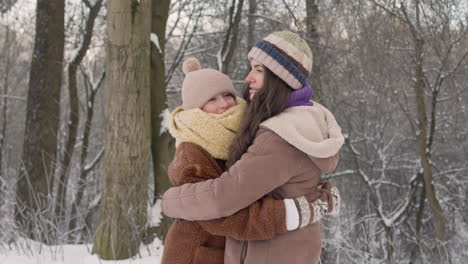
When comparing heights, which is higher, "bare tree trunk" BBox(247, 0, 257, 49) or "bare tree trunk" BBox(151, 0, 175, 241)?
"bare tree trunk" BBox(247, 0, 257, 49)

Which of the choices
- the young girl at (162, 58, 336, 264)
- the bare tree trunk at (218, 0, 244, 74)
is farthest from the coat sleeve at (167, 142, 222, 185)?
→ the bare tree trunk at (218, 0, 244, 74)

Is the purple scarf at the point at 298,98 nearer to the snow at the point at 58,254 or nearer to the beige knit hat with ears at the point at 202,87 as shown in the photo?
the beige knit hat with ears at the point at 202,87

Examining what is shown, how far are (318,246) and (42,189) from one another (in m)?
6.01

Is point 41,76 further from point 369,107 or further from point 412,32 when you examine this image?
point 369,107

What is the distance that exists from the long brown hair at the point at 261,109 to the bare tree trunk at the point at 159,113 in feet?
10.3

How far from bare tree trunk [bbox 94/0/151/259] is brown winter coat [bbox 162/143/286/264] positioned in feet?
7.25

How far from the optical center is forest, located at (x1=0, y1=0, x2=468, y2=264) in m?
4.17

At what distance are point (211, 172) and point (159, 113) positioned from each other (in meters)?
3.17

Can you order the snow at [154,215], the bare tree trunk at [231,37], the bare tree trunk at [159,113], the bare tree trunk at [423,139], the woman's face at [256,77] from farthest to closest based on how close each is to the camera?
the bare tree trunk at [423,139] < the bare tree trunk at [231,37] < the bare tree trunk at [159,113] < the snow at [154,215] < the woman's face at [256,77]

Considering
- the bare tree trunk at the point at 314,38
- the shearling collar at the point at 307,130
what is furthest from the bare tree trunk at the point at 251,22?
the shearling collar at the point at 307,130

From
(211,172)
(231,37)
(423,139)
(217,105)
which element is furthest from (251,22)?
(211,172)

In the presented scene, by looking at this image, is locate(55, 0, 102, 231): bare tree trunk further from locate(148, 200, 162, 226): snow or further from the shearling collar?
the shearling collar

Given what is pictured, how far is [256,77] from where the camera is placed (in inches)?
78.9

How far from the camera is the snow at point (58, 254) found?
13.2ft
